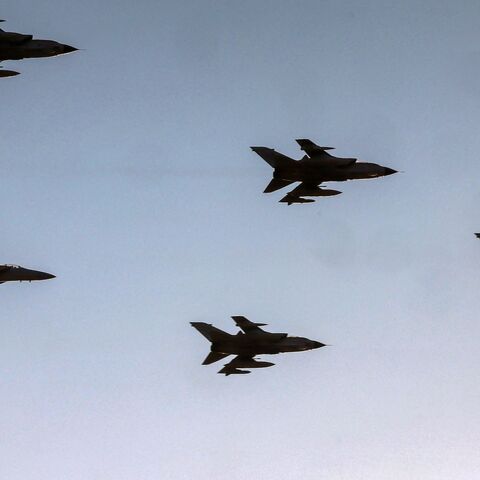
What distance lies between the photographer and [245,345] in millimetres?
87062

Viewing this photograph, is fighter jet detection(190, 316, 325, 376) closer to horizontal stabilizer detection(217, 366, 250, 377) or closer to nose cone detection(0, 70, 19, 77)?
horizontal stabilizer detection(217, 366, 250, 377)

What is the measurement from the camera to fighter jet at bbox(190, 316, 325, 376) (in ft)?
285

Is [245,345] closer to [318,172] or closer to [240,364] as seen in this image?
[240,364]

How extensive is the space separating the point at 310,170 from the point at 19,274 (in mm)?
29236

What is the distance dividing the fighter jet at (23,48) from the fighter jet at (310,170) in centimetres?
1916

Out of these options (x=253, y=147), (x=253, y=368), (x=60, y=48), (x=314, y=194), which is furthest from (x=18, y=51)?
(x=253, y=368)

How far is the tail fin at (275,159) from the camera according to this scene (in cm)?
8044

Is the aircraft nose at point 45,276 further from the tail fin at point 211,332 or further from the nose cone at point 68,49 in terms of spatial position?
the nose cone at point 68,49

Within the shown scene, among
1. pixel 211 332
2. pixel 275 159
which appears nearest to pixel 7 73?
pixel 275 159

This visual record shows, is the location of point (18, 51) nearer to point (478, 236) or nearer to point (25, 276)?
point (25, 276)

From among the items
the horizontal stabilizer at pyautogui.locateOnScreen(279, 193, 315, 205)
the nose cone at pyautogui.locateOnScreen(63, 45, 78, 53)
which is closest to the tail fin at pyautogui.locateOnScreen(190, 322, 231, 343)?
the horizontal stabilizer at pyautogui.locateOnScreen(279, 193, 315, 205)

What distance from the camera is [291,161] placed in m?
80.4

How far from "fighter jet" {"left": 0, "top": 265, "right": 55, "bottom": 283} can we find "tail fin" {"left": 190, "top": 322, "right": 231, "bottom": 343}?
48.5 ft

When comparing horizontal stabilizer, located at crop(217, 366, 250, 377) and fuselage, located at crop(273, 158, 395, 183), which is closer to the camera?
fuselage, located at crop(273, 158, 395, 183)
